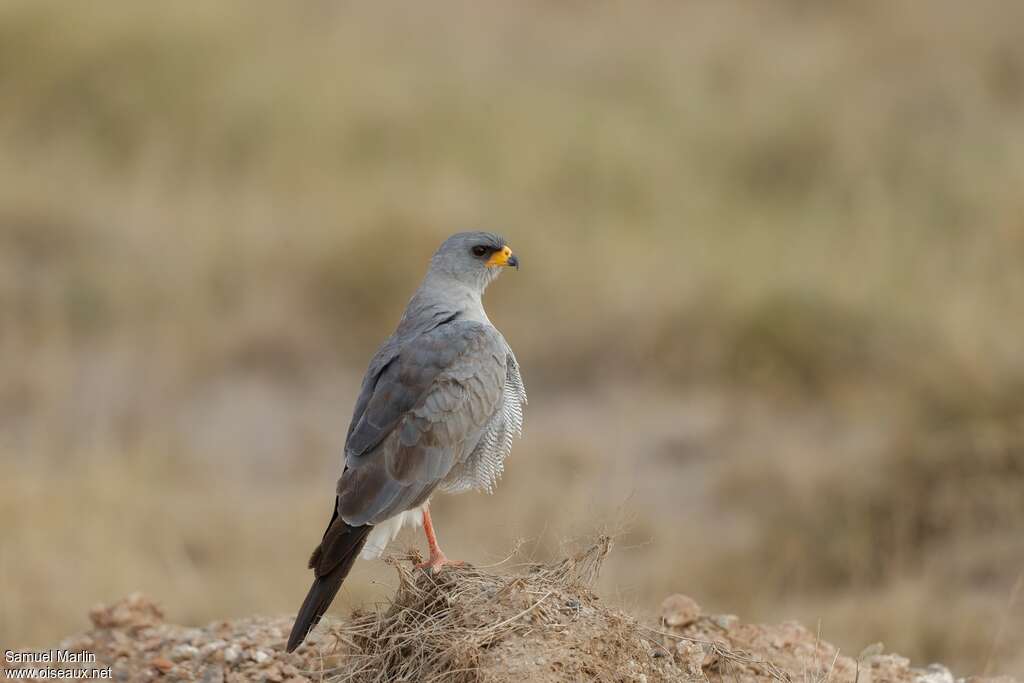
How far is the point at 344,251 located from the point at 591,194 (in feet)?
8.86

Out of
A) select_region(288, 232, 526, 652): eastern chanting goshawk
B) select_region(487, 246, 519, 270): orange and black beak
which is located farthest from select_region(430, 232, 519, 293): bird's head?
select_region(288, 232, 526, 652): eastern chanting goshawk

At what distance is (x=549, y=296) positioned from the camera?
12.1 metres

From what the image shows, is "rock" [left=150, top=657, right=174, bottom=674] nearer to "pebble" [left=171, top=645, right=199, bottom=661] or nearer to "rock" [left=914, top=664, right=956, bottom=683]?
"pebble" [left=171, top=645, right=199, bottom=661]

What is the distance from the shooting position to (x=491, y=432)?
5324mm

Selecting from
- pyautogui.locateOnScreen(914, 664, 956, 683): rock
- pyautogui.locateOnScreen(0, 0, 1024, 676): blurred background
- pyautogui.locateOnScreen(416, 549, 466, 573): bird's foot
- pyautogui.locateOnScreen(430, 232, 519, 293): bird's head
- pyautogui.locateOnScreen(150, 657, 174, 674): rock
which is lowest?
pyautogui.locateOnScreen(914, 664, 956, 683): rock

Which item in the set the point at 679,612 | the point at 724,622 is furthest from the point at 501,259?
the point at 724,622

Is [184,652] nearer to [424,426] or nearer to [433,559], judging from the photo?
[433,559]

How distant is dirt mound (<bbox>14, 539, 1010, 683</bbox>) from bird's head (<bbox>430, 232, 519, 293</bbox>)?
144 centimetres

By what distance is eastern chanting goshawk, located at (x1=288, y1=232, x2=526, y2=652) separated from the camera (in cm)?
496

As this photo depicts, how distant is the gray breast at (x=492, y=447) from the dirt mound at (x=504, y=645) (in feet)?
2.26

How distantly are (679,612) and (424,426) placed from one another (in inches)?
44.3

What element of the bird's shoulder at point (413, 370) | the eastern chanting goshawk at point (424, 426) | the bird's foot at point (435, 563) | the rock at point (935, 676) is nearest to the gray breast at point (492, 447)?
the eastern chanting goshawk at point (424, 426)

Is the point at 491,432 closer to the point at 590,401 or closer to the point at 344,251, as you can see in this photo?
the point at 590,401

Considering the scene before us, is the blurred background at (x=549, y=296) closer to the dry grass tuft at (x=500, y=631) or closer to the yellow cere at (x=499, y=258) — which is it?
the dry grass tuft at (x=500, y=631)
